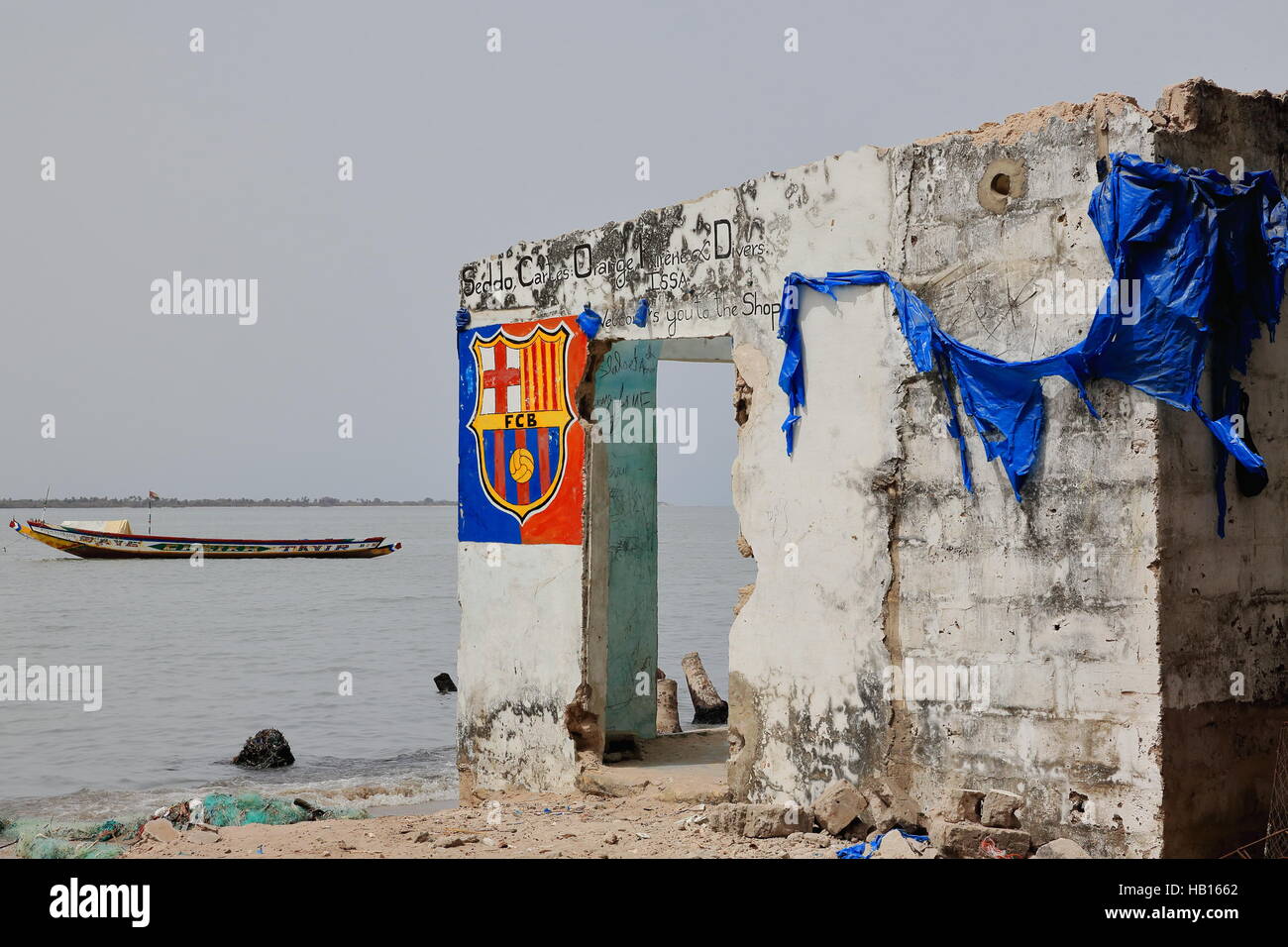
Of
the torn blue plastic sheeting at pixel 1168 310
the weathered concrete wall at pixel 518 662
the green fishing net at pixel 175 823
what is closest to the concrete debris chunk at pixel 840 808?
the torn blue plastic sheeting at pixel 1168 310

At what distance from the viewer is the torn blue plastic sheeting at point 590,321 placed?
8695mm

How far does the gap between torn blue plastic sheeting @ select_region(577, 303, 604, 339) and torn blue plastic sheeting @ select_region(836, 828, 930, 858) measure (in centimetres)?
381

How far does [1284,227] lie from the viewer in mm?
6383

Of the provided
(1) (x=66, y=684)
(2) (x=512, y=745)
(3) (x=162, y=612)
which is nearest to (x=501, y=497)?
(2) (x=512, y=745)

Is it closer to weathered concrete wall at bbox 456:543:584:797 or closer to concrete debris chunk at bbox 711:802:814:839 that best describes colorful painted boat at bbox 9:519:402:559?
weathered concrete wall at bbox 456:543:584:797

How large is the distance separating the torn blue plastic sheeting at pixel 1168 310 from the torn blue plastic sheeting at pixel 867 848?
1836 mm

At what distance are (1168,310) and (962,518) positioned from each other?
4.67 ft

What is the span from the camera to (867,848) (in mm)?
6613

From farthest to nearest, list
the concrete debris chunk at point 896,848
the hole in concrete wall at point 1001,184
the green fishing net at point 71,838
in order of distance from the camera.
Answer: the green fishing net at point 71,838, the hole in concrete wall at point 1001,184, the concrete debris chunk at point 896,848

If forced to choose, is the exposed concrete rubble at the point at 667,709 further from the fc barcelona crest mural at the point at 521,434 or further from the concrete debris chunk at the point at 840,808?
the concrete debris chunk at the point at 840,808

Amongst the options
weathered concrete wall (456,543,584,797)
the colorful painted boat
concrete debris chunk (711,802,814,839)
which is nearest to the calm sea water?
the colorful painted boat

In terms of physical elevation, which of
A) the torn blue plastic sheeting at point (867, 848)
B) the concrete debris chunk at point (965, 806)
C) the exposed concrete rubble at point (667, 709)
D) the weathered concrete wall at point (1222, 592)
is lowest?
the exposed concrete rubble at point (667, 709)

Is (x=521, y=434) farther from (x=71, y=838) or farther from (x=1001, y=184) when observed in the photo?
(x=71, y=838)

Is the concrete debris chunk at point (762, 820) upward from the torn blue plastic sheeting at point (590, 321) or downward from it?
downward
